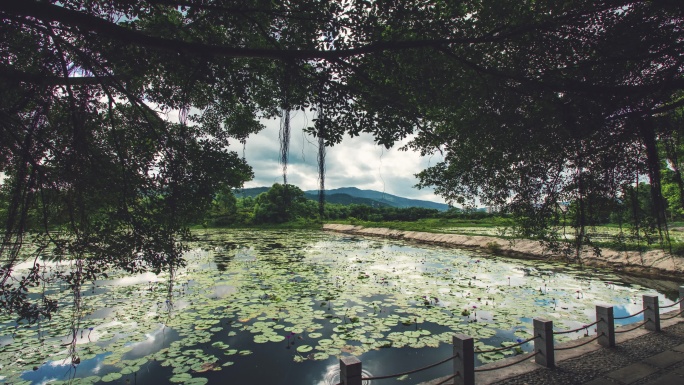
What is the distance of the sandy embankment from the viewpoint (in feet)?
35.1

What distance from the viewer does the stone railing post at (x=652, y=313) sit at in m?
5.18

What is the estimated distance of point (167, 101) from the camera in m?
5.02

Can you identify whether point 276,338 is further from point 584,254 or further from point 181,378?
point 584,254

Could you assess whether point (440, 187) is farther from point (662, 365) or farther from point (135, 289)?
point (135, 289)

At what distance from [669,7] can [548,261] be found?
42.5 ft

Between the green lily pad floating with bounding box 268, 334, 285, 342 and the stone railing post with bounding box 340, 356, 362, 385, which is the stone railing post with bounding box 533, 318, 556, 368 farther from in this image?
the green lily pad floating with bounding box 268, 334, 285, 342

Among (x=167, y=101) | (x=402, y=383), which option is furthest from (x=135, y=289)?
(x=402, y=383)

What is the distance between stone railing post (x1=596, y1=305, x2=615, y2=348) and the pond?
99cm

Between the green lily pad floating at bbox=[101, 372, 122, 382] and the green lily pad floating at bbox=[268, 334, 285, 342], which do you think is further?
the green lily pad floating at bbox=[268, 334, 285, 342]

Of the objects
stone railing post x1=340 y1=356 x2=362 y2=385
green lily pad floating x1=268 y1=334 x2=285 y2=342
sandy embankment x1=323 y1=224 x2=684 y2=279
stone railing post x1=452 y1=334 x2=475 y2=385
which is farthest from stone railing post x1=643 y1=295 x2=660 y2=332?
green lily pad floating x1=268 y1=334 x2=285 y2=342

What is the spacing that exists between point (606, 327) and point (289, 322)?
548 centimetres

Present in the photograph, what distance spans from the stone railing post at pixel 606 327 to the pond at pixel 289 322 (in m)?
0.99

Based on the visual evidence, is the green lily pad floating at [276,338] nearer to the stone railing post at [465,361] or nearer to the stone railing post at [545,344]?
the stone railing post at [465,361]

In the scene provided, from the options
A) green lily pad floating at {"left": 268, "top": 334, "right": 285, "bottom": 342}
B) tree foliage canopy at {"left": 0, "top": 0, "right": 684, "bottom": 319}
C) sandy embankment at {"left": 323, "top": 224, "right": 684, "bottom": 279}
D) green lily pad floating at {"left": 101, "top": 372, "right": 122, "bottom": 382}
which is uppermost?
tree foliage canopy at {"left": 0, "top": 0, "right": 684, "bottom": 319}
